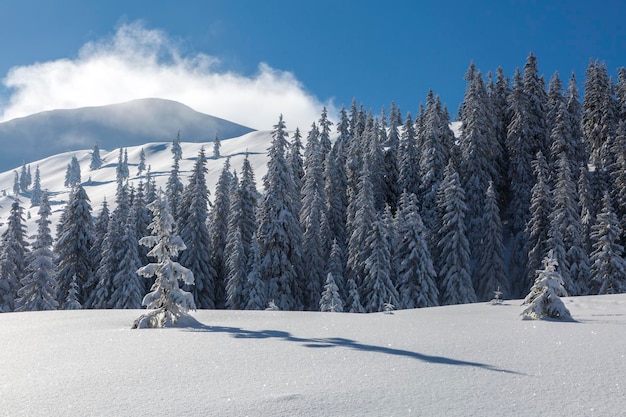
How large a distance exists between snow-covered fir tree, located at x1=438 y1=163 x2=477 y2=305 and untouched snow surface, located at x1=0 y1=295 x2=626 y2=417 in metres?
33.4

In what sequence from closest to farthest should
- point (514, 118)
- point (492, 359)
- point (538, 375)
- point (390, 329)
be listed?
1. point (538, 375)
2. point (492, 359)
3. point (390, 329)
4. point (514, 118)

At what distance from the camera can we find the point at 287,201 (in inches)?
1768

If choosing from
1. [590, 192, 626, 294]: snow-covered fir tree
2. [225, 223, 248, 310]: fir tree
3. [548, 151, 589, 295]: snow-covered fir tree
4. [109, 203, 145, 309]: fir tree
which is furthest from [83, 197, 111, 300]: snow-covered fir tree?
[590, 192, 626, 294]: snow-covered fir tree

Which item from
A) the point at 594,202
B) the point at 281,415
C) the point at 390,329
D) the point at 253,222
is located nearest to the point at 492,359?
the point at 390,329

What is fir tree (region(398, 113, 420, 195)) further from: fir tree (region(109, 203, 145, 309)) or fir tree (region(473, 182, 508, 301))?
fir tree (region(109, 203, 145, 309))

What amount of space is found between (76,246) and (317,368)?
139ft

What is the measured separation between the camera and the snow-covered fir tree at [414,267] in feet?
137

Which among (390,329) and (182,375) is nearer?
(182,375)

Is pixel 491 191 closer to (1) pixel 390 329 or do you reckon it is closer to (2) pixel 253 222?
(2) pixel 253 222

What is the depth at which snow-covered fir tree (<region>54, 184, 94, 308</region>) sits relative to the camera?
4300 cm

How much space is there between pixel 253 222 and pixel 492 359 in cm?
4147

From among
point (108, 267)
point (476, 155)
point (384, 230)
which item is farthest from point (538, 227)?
point (108, 267)

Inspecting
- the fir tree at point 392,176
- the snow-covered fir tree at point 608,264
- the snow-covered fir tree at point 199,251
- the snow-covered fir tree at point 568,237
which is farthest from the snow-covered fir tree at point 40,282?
the snow-covered fir tree at point 608,264

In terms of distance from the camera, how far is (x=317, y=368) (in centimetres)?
704
